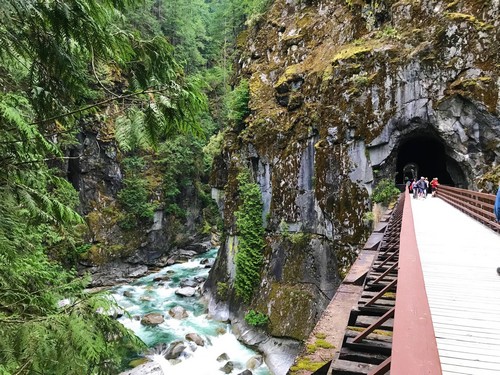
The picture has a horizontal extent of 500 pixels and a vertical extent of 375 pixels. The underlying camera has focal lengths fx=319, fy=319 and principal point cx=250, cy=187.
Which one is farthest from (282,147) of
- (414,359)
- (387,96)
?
(414,359)

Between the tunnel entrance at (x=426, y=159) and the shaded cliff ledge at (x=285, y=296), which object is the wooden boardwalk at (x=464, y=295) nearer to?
A: the shaded cliff ledge at (x=285, y=296)

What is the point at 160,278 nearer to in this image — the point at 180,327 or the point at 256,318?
the point at 180,327

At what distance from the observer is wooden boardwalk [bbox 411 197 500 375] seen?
8.37ft

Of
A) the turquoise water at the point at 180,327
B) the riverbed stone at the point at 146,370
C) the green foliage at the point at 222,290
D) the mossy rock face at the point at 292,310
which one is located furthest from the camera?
the green foliage at the point at 222,290

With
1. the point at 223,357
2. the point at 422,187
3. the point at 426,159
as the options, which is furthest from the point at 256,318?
the point at 426,159

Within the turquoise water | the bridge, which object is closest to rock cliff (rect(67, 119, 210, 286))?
the turquoise water

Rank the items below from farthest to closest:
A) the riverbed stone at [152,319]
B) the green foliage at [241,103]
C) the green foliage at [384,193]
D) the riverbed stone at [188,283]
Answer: the riverbed stone at [188,283], the green foliage at [241,103], the riverbed stone at [152,319], the green foliage at [384,193]

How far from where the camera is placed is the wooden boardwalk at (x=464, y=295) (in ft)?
8.37

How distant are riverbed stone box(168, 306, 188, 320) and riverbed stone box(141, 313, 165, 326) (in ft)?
2.44

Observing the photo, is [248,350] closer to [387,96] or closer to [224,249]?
[224,249]

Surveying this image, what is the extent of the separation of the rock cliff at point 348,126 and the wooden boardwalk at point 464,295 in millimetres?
10324

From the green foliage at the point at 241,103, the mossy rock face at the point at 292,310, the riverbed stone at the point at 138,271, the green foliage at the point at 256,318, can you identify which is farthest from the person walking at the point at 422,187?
the riverbed stone at the point at 138,271

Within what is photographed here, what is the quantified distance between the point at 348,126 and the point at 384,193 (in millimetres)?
4256

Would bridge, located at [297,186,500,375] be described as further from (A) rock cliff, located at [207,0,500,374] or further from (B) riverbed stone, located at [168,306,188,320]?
(B) riverbed stone, located at [168,306,188,320]
